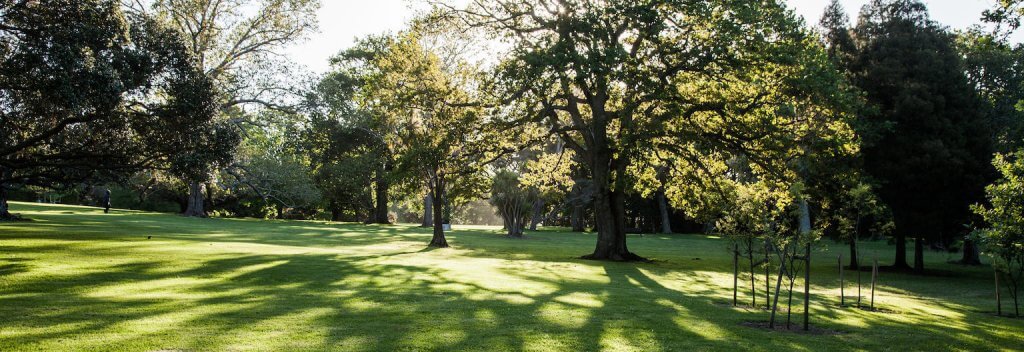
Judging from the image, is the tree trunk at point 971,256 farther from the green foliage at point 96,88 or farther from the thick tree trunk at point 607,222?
the green foliage at point 96,88

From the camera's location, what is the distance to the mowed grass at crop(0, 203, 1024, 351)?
29.3ft

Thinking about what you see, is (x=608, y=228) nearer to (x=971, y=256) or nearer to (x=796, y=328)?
(x=796, y=328)

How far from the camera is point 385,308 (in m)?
11.9

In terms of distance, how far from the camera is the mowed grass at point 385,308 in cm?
893

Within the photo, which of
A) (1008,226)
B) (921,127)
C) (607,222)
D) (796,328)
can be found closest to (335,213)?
(607,222)

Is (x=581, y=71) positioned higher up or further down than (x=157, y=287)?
higher up

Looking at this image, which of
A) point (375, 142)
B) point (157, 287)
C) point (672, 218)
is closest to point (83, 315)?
point (157, 287)

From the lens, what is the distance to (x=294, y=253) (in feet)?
74.7

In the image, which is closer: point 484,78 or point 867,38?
point 484,78

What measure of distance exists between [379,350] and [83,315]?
4778mm

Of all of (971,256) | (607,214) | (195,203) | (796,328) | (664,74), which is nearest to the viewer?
(796,328)

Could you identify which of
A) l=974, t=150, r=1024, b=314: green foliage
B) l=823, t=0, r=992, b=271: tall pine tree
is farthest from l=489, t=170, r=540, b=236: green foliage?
l=974, t=150, r=1024, b=314: green foliage

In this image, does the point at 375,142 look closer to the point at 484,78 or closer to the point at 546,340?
the point at 484,78

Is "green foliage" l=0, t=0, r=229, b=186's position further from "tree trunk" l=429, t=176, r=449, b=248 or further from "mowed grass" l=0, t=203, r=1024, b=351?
"tree trunk" l=429, t=176, r=449, b=248
